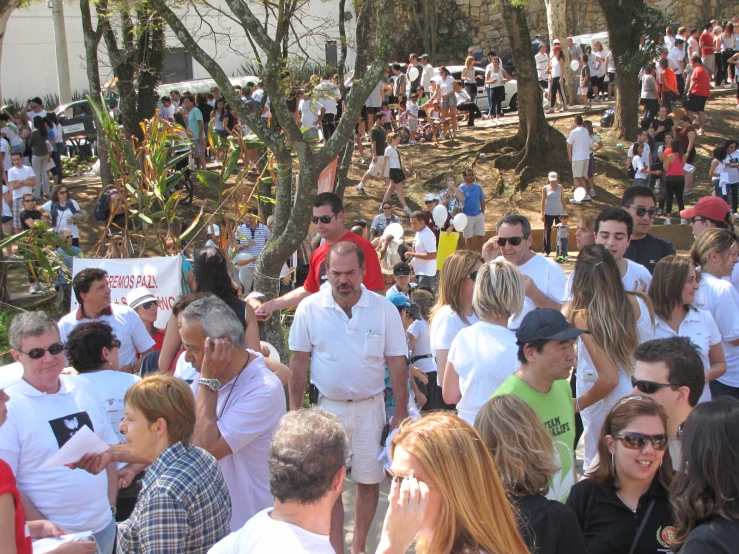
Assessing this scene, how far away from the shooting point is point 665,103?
2170 cm

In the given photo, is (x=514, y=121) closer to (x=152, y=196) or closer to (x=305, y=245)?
(x=305, y=245)

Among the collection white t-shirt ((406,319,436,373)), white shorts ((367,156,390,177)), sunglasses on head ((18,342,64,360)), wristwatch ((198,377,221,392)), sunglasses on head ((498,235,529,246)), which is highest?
white shorts ((367,156,390,177))

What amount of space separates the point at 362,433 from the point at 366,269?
1.06 meters

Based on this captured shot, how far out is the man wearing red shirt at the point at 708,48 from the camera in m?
24.3

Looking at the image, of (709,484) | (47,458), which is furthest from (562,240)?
(709,484)

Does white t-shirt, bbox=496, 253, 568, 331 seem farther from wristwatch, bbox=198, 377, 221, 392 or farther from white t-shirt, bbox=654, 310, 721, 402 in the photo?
wristwatch, bbox=198, 377, 221, 392

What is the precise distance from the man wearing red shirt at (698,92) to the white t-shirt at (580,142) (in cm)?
444

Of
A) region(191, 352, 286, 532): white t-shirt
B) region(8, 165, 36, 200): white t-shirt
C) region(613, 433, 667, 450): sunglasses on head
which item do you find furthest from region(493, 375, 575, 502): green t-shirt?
region(8, 165, 36, 200): white t-shirt

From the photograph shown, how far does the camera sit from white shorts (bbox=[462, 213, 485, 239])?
15.1 m

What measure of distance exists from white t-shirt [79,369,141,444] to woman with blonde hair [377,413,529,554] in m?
2.38

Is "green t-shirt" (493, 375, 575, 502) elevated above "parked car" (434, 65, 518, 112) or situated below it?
A: below

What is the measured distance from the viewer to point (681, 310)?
4.73 m

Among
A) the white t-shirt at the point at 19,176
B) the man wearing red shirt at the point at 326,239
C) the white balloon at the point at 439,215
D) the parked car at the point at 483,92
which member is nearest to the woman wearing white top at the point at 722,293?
the man wearing red shirt at the point at 326,239

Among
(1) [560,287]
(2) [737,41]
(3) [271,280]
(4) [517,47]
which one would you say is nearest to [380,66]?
(3) [271,280]
